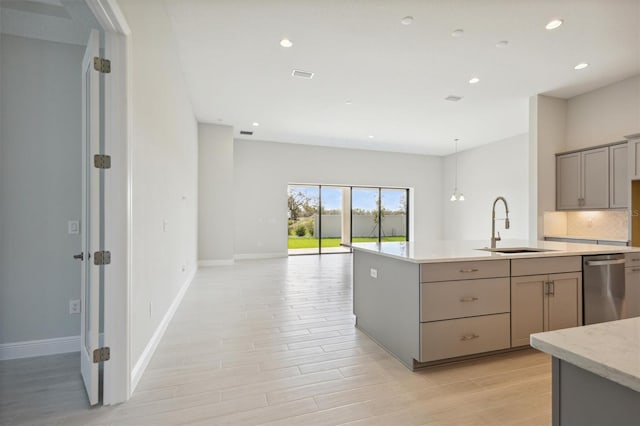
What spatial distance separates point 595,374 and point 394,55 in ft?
12.9

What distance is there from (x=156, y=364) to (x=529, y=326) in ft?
A: 10.00

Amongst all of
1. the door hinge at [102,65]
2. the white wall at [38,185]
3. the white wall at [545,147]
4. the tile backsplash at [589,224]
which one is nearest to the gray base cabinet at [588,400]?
the door hinge at [102,65]

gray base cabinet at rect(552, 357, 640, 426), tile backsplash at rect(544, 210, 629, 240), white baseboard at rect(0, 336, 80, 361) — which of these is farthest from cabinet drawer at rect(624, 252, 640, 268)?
white baseboard at rect(0, 336, 80, 361)

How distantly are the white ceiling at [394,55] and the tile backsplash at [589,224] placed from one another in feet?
6.63

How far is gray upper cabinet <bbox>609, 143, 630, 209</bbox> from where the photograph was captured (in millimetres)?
4199

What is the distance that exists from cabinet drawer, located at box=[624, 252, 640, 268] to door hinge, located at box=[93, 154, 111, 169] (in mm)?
4287

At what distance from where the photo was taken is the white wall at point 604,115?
4.32m

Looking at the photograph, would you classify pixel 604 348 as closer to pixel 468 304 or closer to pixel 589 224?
pixel 468 304

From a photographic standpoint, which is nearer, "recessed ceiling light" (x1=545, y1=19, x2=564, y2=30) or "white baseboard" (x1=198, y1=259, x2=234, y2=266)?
"recessed ceiling light" (x1=545, y1=19, x2=564, y2=30)

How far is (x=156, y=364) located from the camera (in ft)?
7.73

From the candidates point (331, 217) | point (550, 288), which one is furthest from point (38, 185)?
point (331, 217)

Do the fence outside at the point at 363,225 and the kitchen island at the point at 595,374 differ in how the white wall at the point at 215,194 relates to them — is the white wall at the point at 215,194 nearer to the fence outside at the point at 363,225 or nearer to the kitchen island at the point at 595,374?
the fence outside at the point at 363,225

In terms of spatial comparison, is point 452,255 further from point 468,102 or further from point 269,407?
point 468,102

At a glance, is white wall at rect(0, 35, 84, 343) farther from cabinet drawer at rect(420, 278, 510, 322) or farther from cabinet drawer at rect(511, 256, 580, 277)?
cabinet drawer at rect(511, 256, 580, 277)
